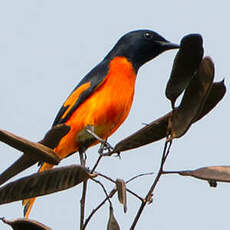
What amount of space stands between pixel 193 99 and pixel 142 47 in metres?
3.46

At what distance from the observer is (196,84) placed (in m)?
2.47

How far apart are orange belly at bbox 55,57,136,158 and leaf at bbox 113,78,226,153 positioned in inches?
89.8

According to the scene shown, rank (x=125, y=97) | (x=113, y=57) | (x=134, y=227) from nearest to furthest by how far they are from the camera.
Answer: (x=134, y=227) → (x=125, y=97) → (x=113, y=57)

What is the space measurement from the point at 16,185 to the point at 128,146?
591 millimetres

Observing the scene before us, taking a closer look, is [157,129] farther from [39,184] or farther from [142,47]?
[142,47]

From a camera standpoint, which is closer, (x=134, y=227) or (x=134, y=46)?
(x=134, y=227)

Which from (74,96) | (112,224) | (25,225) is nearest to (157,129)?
(112,224)

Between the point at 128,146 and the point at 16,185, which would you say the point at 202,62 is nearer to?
the point at 128,146

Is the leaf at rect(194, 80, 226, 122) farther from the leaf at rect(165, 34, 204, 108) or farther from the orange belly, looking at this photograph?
the orange belly

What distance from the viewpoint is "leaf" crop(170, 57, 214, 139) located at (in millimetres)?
2424

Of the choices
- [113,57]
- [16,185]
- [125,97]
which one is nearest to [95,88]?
[125,97]

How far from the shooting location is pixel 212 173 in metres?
2.54

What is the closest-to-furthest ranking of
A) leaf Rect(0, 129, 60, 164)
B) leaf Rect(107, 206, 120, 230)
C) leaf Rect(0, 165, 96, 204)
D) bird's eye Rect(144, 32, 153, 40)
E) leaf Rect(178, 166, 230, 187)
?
1. leaf Rect(0, 129, 60, 164)
2. leaf Rect(0, 165, 96, 204)
3. leaf Rect(178, 166, 230, 187)
4. leaf Rect(107, 206, 120, 230)
5. bird's eye Rect(144, 32, 153, 40)

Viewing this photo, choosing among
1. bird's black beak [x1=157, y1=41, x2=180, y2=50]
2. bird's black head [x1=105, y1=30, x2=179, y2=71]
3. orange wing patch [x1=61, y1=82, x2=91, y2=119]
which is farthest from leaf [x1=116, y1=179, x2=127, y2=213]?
bird's black beak [x1=157, y1=41, x2=180, y2=50]
